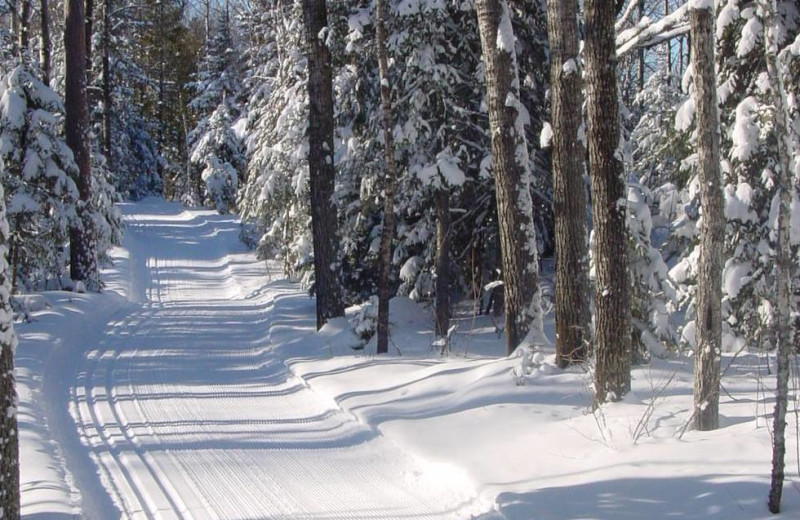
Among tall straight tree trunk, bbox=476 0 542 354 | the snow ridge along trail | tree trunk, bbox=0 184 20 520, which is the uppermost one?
tall straight tree trunk, bbox=476 0 542 354

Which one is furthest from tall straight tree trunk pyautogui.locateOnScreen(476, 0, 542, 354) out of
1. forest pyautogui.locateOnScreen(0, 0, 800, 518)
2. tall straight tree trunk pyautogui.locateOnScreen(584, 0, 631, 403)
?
tall straight tree trunk pyautogui.locateOnScreen(584, 0, 631, 403)

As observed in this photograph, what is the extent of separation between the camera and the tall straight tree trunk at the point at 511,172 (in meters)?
9.87

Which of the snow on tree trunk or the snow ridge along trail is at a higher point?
the snow on tree trunk

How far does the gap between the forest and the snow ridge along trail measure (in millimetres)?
1641

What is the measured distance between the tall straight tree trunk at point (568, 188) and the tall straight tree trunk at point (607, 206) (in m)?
1.30

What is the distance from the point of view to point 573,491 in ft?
18.4

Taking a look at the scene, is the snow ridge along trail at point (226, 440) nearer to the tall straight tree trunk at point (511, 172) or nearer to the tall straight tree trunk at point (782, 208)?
the tall straight tree trunk at point (782, 208)

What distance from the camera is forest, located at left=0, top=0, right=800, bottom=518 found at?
627cm

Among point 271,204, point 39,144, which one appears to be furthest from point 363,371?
point 271,204

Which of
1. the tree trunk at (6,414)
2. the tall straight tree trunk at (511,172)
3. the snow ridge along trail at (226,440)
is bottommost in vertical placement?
the snow ridge along trail at (226,440)

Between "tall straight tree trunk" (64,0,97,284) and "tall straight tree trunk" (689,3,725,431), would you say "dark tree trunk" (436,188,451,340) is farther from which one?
"tall straight tree trunk" (64,0,97,284)

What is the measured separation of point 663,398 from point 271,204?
14.2 meters

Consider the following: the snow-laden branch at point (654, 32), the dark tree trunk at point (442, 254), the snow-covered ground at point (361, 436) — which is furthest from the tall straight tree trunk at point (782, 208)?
the dark tree trunk at point (442, 254)

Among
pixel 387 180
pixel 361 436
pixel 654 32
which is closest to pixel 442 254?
pixel 387 180
